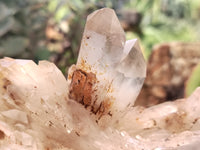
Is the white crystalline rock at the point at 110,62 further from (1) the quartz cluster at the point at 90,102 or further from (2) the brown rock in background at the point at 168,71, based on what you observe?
(2) the brown rock in background at the point at 168,71

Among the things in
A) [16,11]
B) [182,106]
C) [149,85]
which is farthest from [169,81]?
[182,106]

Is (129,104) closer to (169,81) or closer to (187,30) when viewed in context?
(169,81)

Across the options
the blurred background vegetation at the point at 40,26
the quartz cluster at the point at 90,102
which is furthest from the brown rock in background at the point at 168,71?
the quartz cluster at the point at 90,102

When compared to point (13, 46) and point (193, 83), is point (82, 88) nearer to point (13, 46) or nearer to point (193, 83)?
point (193, 83)

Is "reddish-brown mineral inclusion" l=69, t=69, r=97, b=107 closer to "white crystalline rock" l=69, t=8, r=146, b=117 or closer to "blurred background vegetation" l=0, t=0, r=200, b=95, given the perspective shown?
"white crystalline rock" l=69, t=8, r=146, b=117

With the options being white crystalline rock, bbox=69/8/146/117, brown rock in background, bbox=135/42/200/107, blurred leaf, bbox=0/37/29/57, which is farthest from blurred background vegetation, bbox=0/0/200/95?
white crystalline rock, bbox=69/8/146/117

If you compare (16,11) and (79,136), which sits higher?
(79,136)
